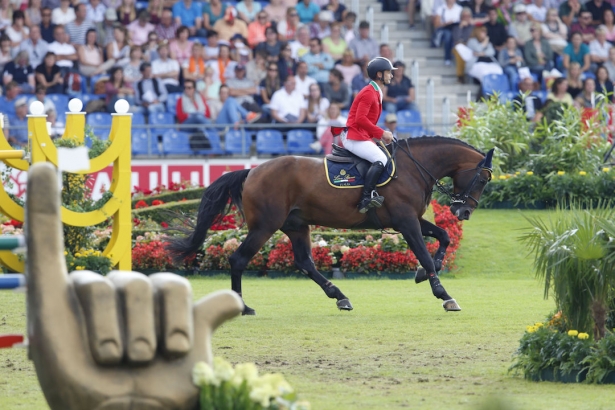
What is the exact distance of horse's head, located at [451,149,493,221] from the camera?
41.5 ft

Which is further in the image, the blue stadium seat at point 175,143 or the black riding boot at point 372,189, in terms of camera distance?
the blue stadium seat at point 175,143

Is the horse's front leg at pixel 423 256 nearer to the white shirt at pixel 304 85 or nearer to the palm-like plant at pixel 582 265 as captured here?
the palm-like plant at pixel 582 265

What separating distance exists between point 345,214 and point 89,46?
11.8 metres

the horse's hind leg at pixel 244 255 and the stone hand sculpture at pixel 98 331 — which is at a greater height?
the stone hand sculpture at pixel 98 331

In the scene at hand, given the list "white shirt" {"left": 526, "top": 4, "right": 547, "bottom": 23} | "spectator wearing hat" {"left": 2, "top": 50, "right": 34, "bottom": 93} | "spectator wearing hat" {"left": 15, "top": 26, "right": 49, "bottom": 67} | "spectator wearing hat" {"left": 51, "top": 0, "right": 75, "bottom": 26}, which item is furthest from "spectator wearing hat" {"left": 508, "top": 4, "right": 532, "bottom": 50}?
"spectator wearing hat" {"left": 2, "top": 50, "right": 34, "bottom": 93}

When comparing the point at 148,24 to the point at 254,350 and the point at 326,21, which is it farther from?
the point at 254,350

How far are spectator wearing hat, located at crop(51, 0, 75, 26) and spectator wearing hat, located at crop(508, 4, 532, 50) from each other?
10404 mm

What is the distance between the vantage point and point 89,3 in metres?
23.6

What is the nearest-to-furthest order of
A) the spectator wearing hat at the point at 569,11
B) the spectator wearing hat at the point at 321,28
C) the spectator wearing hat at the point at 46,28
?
1. the spectator wearing hat at the point at 46,28
2. the spectator wearing hat at the point at 321,28
3. the spectator wearing hat at the point at 569,11

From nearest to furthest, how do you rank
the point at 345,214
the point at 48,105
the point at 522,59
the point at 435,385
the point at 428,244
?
the point at 435,385, the point at 345,214, the point at 428,244, the point at 48,105, the point at 522,59

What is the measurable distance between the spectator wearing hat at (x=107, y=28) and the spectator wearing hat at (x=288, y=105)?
3.76 m

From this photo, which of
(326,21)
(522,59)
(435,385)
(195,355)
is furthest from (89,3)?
(195,355)

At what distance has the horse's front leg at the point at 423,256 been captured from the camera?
12.1 meters

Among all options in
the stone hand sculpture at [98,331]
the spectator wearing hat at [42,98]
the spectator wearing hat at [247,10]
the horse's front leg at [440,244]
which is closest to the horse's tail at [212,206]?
the horse's front leg at [440,244]
